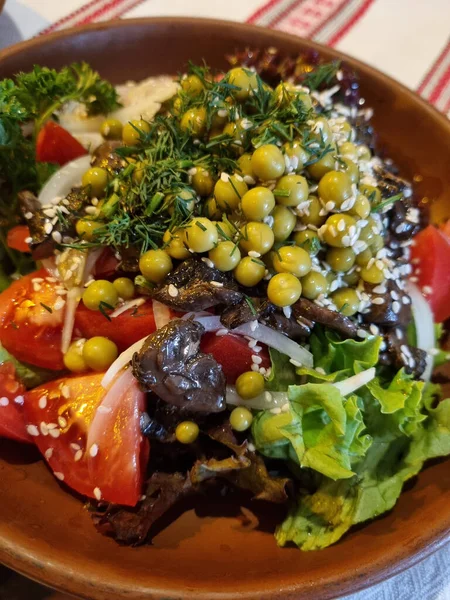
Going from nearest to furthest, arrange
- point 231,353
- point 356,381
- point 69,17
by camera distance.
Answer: point 356,381
point 231,353
point 69,17

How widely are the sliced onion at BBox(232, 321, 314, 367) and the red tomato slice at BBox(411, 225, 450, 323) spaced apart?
75 cm

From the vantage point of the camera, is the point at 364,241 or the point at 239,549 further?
the point at 364,241

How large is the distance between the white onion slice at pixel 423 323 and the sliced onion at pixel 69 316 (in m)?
1.49

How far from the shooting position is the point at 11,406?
2.02 meters

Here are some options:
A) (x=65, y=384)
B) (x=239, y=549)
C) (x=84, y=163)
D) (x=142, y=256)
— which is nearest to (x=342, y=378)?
(x=239, y=549)

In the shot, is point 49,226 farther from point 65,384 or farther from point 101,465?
point 101,465

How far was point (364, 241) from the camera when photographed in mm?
2166

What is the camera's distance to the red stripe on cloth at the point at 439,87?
3.71 m

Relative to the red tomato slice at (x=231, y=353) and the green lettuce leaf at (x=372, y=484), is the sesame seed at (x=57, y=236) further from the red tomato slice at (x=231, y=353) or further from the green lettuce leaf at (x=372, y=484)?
the green lettuce leaf at (x=372, y=484)

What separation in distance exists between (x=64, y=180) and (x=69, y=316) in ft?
2.18

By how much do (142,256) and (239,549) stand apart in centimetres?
115

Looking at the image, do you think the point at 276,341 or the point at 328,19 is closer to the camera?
the point at 276,341

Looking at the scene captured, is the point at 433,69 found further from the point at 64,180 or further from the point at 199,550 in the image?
the point at 199,550

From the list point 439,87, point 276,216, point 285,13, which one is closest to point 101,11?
point 285,13
